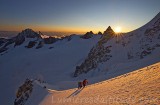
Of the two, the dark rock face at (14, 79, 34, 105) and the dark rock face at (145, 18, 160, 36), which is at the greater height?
the dark rock face at (145, 18, 160, 36)

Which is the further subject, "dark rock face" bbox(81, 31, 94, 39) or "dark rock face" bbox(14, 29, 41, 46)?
"dark rock face" bbox(14, 29, 41, 46)

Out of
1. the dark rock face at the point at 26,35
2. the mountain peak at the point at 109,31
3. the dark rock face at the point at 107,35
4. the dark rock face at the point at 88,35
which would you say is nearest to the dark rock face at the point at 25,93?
the dark rock face at the point at 107,35

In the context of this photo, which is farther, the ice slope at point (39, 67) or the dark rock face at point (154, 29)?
the ice slope at point (39, 67)

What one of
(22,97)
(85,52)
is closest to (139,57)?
(22,97)

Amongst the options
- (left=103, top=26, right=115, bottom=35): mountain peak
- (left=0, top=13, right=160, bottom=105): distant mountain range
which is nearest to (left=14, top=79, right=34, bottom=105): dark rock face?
(left=0, top=13, right=160, bottom=105): distant mountain range

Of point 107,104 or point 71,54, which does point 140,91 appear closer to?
point 107,104

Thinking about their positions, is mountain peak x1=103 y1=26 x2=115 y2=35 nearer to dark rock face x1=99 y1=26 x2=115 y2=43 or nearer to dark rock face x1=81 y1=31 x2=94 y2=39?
dark rock face x1=99 y1=26 x2=115 y2=43

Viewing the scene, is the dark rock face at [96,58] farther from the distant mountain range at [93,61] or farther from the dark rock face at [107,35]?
the dark rock face at [107,35]

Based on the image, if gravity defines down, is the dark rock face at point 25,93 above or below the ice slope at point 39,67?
Answer: above

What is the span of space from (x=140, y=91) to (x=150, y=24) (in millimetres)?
52329

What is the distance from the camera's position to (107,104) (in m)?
15.8

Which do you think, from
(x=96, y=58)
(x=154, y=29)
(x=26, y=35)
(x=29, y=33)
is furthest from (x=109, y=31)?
(x=29, y=33)

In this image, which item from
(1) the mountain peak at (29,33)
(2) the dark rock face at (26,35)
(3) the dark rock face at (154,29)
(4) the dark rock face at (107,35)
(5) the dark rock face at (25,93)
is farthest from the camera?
(1) the mountain peak at (29,33)

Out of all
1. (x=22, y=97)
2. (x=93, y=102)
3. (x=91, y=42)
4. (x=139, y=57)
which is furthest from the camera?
(x=91, y=42)
